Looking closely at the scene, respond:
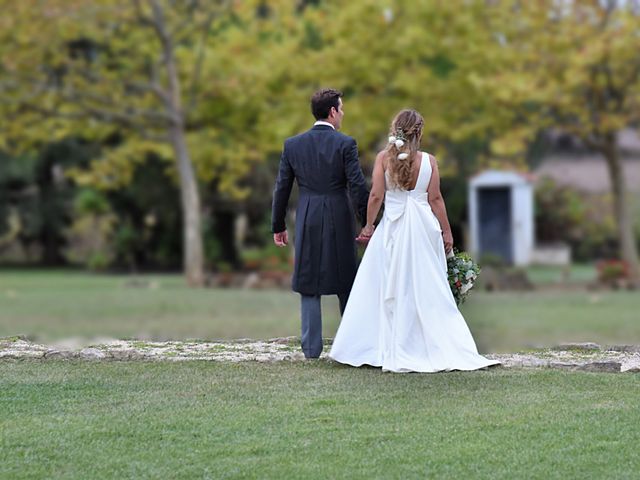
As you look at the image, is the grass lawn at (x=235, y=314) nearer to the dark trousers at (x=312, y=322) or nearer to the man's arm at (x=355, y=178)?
the dark trousers at (x=312, y=322)

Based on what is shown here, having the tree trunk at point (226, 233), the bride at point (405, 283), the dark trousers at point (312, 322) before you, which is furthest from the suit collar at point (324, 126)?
the tree trunk at point (226, 233)

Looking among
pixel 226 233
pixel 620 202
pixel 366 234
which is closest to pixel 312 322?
pixel 366 234

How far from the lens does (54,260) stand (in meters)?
49.2

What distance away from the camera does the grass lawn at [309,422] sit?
273 inches

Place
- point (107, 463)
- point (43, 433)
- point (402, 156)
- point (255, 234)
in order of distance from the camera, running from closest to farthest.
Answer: point (107, 463) → point (43, 433) → point (402, 156) → point (255, 234)

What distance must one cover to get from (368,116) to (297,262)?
2312cm

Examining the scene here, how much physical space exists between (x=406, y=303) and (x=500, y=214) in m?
32.0

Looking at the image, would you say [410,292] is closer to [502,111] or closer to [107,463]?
[107,463]

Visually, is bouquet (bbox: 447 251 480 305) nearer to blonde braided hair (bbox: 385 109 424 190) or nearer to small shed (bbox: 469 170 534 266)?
blonde braided hair (bbox: 385 109 424 190)

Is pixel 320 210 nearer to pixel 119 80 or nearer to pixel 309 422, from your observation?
pixel 309 422

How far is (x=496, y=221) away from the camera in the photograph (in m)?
41.1

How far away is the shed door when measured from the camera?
134 feet

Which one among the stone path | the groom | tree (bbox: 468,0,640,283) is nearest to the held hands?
the groom

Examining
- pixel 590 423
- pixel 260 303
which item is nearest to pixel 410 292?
pixel 590 423
